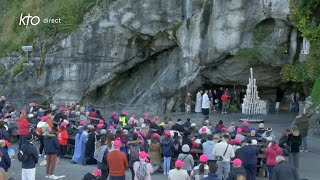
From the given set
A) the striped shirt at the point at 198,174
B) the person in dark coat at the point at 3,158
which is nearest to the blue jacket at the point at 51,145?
the person in dark coat at the point at 3,158

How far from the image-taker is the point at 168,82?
1383 inches

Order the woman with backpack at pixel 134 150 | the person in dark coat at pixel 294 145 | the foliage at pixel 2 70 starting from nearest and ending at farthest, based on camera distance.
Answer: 1. the woman with backpack at pixel 134 150
2. the person in dark coat at pixel 294 145
3. the foliage at pixel 2 70

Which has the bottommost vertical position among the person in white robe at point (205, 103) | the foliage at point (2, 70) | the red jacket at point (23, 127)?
the red jacket at point (23, 127)

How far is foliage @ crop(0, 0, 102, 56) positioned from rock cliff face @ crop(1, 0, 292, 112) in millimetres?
1031

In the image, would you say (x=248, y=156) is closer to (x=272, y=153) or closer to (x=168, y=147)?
(x=272, y=153)

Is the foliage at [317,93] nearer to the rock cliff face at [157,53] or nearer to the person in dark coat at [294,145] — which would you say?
the rock cliff face at [157,53]

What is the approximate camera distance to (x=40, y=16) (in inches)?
1549

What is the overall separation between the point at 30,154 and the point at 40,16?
22.4 meters

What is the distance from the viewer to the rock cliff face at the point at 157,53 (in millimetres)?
32250

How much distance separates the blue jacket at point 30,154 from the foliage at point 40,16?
18899mm

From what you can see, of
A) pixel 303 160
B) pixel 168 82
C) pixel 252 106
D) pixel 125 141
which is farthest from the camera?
pixel 168 82

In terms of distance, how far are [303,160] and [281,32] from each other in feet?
33.5

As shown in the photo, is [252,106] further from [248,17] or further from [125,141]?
[125,141]

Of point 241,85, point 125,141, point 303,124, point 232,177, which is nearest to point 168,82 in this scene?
point 241,85
